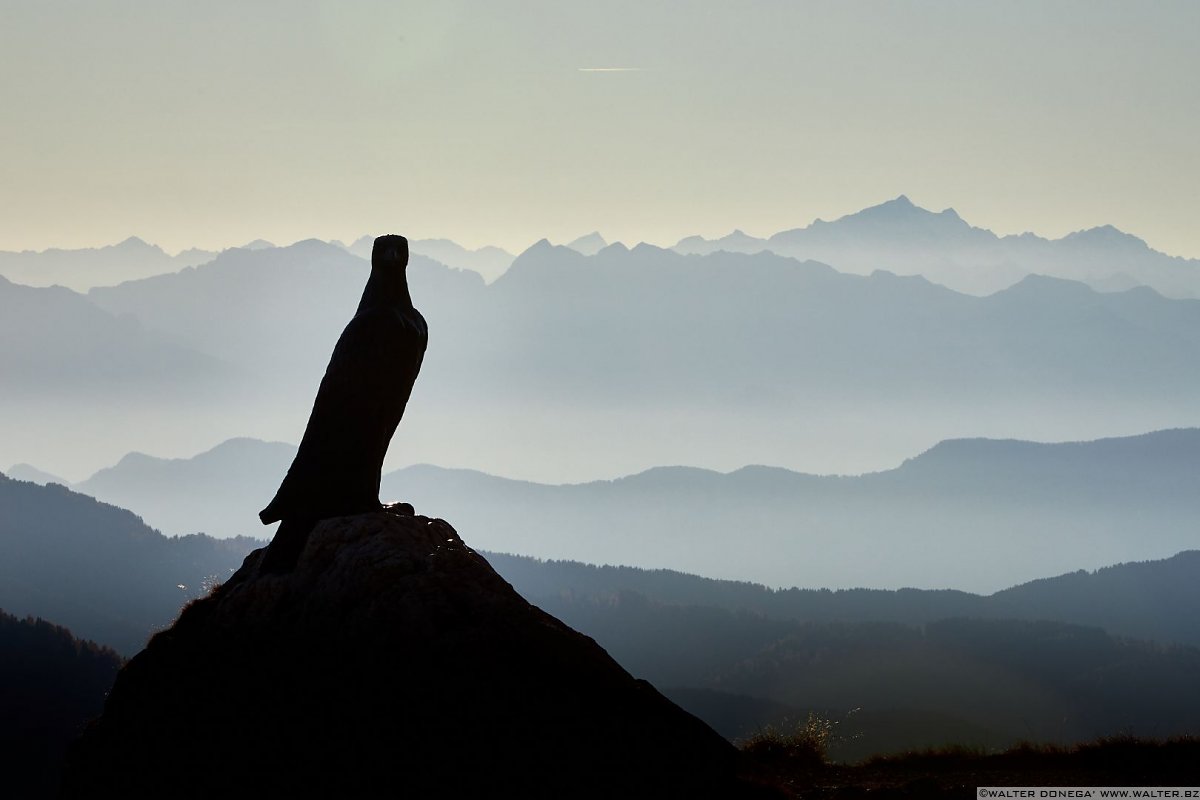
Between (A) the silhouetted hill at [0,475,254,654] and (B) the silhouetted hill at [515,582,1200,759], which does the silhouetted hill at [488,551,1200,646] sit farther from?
(A) the silhouetted hill at [0,475,254,654]

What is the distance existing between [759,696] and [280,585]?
105585 mm

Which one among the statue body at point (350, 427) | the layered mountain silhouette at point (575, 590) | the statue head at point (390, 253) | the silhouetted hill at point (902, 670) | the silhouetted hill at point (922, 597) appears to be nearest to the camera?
the statue body at point (350, 427)

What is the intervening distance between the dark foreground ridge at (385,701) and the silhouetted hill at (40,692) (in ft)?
205

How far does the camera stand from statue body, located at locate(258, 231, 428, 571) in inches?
631

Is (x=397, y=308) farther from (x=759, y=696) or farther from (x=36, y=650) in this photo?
(x=759, y=696)

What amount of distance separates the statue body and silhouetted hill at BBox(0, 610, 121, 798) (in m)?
62.6

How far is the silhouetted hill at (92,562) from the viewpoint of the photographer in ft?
495

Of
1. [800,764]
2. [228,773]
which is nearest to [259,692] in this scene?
[228,773]

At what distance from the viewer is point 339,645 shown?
14.7 metres

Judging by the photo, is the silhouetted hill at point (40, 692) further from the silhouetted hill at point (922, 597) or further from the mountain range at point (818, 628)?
the silhouetted hill at point (922, 597)

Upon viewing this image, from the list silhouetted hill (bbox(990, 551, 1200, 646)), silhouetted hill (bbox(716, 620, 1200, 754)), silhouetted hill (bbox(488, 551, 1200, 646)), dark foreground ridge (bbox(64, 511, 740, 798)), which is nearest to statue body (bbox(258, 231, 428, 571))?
dark foreground ridge (bbox(64, 511, 740, 798))

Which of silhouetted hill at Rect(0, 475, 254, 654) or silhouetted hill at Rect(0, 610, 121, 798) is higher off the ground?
silhouetted hill at Rect(0, 475, 254, 654)

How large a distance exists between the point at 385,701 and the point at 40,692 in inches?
3360

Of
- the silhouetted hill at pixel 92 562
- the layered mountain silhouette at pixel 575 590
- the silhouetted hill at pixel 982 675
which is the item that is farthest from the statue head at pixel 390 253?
the layered mountain silhouette at pixel 575 590
